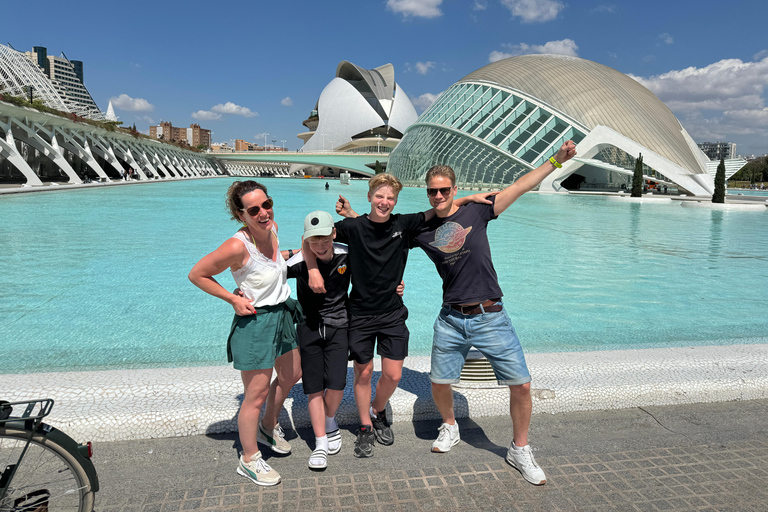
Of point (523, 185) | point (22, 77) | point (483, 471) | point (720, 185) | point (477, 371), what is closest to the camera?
point (483, 471)

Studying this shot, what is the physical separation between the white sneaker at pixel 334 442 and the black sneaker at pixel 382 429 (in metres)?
0.20

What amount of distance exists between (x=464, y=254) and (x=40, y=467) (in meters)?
1.91

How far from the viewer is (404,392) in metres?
2.99

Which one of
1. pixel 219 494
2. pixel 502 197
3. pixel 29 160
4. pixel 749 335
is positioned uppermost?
pixel 29 160

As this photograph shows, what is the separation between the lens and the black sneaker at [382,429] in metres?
2.62

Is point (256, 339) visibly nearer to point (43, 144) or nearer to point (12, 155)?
point (12, 155)

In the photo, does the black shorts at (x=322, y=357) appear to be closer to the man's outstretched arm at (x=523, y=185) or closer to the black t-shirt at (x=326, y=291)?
the black t-shirt at (x=326, y=291)

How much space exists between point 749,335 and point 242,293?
→ 487 centimetres

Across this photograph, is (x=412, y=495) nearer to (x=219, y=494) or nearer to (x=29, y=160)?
(x=219, y=494)

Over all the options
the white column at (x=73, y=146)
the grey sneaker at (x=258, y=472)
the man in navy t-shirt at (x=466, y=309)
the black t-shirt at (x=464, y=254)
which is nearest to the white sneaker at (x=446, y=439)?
the man in navy t-shirt at (x=466, y=309)

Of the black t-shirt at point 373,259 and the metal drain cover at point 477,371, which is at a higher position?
the black t-shirt at point 373,259

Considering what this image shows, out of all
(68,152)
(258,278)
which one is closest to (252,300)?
(258,278)

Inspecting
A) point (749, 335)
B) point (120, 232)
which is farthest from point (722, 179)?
point (120, 232)

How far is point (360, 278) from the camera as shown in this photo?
258 cm
